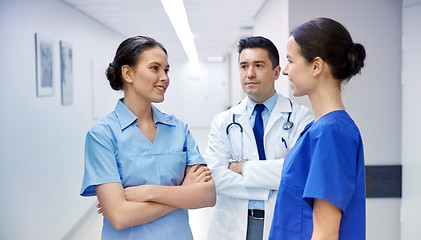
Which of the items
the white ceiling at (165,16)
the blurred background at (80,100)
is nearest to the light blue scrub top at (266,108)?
the blurred background at (80,100)

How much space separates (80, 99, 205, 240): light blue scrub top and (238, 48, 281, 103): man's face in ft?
1.68

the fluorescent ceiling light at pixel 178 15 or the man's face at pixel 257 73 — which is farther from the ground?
the fluorescent ceiling light at pixel 178 15

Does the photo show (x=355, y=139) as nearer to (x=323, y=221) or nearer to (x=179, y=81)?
(x=323, y=221)

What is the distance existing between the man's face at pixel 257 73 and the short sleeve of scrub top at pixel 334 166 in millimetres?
740

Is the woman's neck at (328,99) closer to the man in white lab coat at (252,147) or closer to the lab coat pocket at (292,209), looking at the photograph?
the lab coat pocket at (292,209)

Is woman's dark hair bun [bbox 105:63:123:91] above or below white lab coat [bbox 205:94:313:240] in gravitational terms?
above

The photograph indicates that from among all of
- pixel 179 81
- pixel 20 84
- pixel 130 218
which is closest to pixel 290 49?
pixel 130 218

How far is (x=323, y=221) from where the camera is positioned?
0.94 m

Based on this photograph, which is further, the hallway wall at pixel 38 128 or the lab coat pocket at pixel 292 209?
the hallway wall at pixel 38 128

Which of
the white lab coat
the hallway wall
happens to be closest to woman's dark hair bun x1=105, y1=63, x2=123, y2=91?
the white lab coat

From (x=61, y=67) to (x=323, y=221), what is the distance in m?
3.34

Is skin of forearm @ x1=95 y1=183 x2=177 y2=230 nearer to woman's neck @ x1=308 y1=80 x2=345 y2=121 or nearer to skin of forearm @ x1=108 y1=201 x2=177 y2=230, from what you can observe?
skin of forearm @ x1=108 y1=201 x2=177 y2=230

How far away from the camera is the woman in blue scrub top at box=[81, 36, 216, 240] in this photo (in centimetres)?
121

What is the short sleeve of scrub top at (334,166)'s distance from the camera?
36.6 inches
